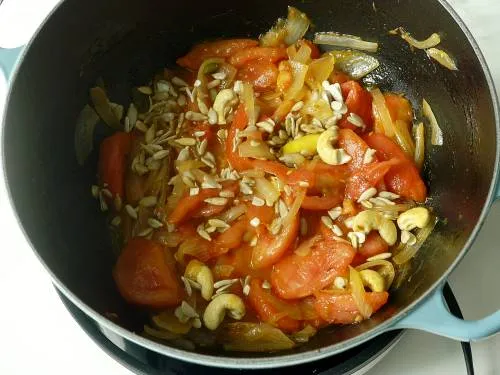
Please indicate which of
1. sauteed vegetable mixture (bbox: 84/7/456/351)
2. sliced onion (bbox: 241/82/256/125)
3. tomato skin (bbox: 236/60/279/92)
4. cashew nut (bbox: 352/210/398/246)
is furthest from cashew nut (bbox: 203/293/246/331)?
tomato skin (bbox: 236/60/279/92)

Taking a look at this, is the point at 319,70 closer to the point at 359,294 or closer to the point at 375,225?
the point at 375,225

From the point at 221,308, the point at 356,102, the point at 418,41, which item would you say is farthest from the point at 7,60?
the point at 418,41

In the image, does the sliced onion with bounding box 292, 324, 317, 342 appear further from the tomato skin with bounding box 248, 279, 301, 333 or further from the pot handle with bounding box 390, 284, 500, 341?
the pot handle with bounding box 390, 284, 500, 341

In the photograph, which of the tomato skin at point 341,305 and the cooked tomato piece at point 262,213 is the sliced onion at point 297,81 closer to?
the cooked tomato piece at point 262,213

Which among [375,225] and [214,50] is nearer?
[375,225]

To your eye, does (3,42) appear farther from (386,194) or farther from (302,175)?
(386,194)
